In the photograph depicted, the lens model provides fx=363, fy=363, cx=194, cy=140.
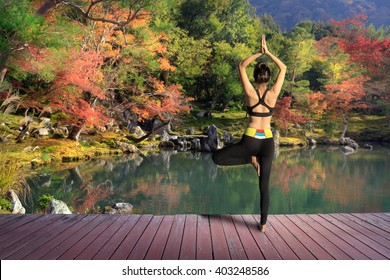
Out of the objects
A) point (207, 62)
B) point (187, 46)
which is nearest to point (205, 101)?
point (207, 62)

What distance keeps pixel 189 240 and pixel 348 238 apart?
129 centimetres

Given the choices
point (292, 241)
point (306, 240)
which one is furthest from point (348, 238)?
point (292, 241)

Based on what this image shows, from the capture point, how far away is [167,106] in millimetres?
16750

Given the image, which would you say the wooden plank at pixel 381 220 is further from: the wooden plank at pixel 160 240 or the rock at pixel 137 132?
the rock at pixel 137 132

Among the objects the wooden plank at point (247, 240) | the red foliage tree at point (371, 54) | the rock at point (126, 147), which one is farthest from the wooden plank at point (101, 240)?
the red foliage tree at point (371, 54)

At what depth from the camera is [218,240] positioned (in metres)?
2.80

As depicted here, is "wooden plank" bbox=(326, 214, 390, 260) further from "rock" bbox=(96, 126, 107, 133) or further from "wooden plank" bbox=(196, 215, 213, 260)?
"rock" bbox=(96, 126, 107, 133)

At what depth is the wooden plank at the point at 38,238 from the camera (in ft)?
8.19

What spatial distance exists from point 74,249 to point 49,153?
10.7 metres

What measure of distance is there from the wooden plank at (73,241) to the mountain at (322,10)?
90.3 m

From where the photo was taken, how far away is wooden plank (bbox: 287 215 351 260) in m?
2.51

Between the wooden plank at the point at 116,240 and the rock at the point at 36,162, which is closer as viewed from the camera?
the wooden plank at the point at 116,240
